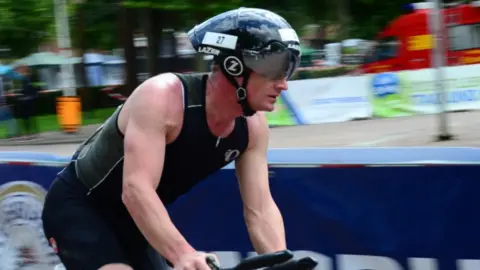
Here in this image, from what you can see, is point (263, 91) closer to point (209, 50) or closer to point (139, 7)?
point (209, 50)

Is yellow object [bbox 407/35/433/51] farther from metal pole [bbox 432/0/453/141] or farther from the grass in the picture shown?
the grass

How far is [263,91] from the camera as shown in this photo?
2570 mm

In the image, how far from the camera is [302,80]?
69.4 ft

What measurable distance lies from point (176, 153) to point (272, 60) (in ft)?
1.58

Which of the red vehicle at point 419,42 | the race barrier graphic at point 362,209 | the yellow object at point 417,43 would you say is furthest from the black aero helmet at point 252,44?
the yellow object at point 417,43

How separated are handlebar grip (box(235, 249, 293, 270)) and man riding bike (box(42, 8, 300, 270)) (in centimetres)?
18

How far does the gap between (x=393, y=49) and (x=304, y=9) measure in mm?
4823

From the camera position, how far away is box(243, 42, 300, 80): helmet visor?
2502 millimetres

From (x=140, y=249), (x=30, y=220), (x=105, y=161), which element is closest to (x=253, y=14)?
(x=105, y=161)

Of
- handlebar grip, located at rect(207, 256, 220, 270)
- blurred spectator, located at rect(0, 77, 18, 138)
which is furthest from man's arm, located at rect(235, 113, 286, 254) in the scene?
blurred spectator, located at rect(0, 77, 18, 138)

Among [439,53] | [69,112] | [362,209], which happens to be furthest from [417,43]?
[362,209]

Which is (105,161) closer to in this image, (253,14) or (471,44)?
(253,14)

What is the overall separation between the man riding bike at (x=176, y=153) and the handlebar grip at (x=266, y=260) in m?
0.18

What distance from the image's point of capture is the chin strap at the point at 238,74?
256 centimetres
